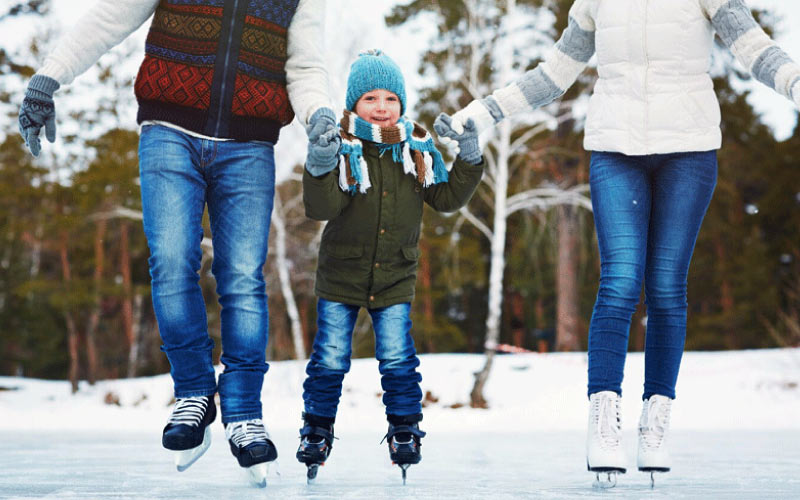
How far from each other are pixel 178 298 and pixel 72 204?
14099mm

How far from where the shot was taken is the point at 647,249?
252cm

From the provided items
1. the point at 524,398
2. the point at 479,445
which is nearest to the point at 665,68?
the point at 479,445

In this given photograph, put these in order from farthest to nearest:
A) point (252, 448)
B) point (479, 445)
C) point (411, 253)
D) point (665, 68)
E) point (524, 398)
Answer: point (524, 398) → point (479, 445) → point (411, 253) → point (665, 68) → point (252, 448)

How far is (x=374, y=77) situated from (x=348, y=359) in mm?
906

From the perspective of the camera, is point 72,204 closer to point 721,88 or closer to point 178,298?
point 721,88

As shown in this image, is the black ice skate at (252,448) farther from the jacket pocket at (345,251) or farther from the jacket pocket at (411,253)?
the jacket pocket at (411,253)

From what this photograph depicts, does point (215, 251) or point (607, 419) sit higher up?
point (215, 251)

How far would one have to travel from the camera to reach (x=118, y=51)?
47.4 feet

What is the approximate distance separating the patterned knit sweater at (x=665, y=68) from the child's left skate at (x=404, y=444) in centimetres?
100

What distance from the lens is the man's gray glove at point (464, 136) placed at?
8.33ft

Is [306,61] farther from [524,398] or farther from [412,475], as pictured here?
[524,398]

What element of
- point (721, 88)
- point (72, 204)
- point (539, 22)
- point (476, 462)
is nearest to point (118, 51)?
point (72, 204)

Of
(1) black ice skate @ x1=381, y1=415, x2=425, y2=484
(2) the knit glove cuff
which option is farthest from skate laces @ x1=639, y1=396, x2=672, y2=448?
(2) the knit glove cuff

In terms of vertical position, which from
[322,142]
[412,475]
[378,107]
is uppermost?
[378,107]
